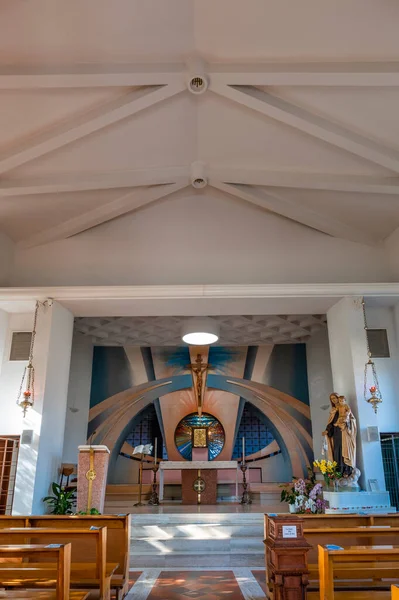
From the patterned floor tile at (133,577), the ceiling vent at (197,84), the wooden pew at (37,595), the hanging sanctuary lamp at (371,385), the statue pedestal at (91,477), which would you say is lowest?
the patterned floor tile at (133,577)

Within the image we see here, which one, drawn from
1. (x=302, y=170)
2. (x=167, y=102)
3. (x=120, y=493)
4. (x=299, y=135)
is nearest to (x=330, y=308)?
(x=302, y=170)

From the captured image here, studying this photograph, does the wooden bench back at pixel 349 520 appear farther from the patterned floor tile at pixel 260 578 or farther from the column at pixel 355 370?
the column at pixel 355 370

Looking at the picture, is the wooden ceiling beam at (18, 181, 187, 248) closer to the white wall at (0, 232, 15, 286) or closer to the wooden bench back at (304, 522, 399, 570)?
the white wall at (0, 232, 15, 286)

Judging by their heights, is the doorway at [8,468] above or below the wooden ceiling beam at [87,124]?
below

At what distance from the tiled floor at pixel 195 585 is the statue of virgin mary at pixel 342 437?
2.66m

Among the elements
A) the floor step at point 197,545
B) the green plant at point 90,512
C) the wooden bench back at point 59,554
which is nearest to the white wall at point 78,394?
the green plant at point 90,512

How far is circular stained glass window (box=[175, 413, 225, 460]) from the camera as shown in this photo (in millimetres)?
14570

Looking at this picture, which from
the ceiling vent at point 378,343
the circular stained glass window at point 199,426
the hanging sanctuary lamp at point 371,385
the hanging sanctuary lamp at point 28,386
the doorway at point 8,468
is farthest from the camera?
the circular stained glass window at point 199,426

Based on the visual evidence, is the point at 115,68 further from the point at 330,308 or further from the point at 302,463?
the point at 302,463

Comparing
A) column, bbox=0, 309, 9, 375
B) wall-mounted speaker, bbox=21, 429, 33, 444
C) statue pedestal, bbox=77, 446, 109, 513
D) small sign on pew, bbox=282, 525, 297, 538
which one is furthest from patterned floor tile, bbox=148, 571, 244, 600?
column, bbox=0, 309, 9, 375

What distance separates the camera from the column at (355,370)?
7.82 metres

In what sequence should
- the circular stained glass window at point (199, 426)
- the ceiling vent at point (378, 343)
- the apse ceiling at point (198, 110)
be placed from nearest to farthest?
the apse ceiling at point (198, 110)
the ceiling vent at point (378, 343)
the circular stained glass window at point (199, 426)

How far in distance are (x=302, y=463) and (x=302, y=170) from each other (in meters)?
8.20

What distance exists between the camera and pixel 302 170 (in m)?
7.73
